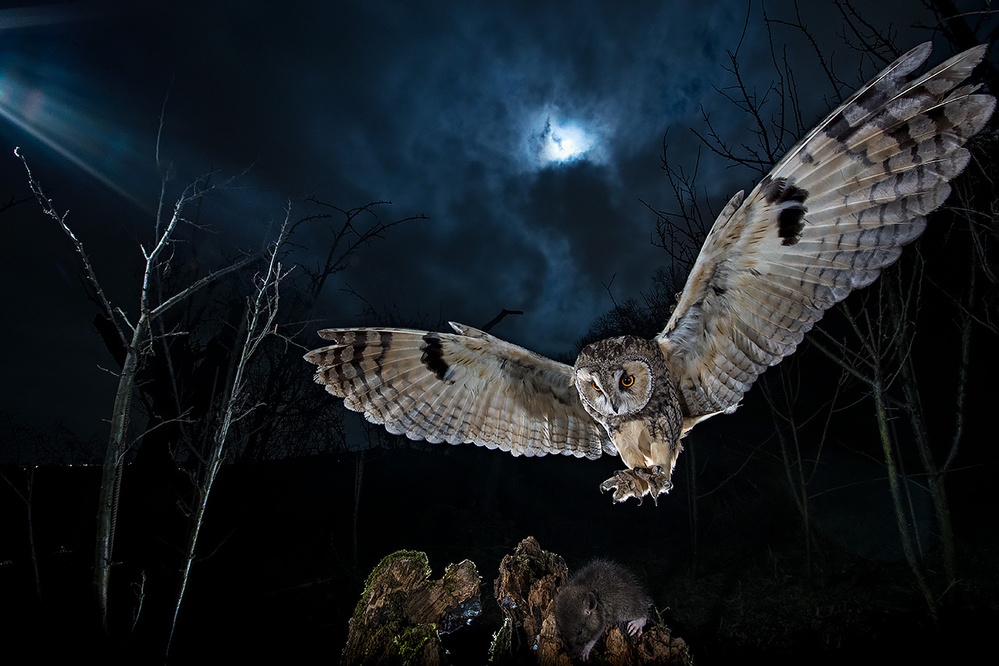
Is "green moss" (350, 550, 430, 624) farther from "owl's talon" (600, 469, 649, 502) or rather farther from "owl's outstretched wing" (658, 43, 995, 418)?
"owl's outstretched wing" (658, 43, 995, 418)

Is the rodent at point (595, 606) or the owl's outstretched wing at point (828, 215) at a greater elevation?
the owl's outstretched wing at point (828, 215)

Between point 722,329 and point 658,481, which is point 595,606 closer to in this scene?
A: point 658,481

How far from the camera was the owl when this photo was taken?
6.89ft

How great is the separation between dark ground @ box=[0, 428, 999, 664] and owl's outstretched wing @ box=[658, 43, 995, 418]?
4.04 metres

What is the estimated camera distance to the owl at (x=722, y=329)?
2.10m

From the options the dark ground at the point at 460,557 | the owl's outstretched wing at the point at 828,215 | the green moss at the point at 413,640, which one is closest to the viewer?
the owl's outstretched wing at the point at 828,215

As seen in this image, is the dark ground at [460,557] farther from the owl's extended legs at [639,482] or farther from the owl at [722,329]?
the owl's extended legs at [639,482]

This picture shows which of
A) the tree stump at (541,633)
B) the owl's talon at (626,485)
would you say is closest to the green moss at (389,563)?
the tree stump at (541,633)

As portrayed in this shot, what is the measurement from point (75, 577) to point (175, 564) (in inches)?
83.1

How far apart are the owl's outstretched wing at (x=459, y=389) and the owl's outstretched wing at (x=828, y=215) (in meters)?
1.11

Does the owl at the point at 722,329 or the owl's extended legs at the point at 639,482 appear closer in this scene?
the owl at the point at 722,329

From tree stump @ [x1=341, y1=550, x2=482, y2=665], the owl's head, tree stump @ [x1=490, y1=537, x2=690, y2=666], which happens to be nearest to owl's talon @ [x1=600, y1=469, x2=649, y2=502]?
the owl's head

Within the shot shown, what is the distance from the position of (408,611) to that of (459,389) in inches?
68.6

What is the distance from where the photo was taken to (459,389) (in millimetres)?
3527
